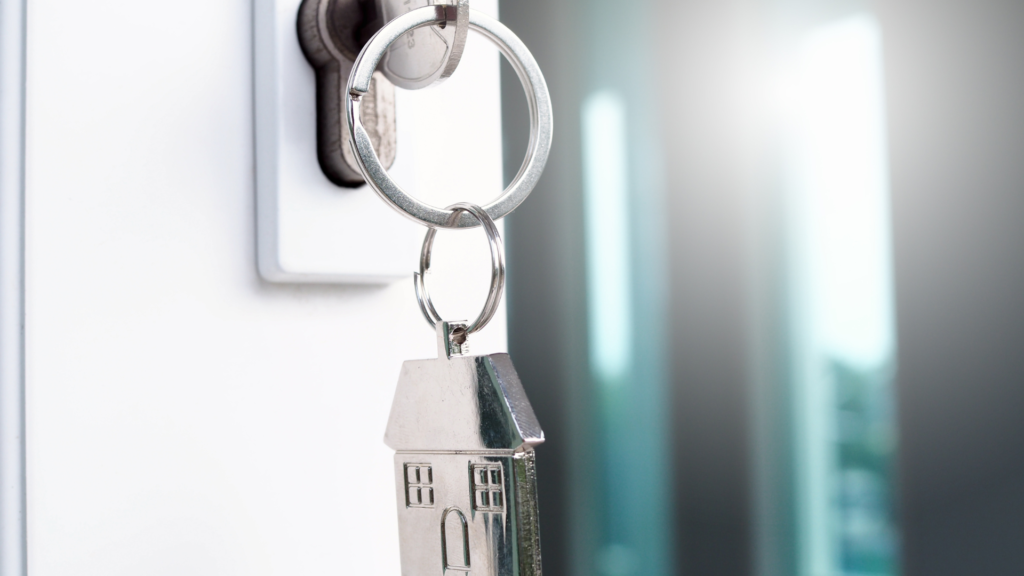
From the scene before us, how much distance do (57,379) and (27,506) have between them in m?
0.02

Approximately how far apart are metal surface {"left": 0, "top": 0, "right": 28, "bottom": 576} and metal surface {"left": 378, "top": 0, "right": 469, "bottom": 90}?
0.06 metres

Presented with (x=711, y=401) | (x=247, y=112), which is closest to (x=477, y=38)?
(x=247, y=112)

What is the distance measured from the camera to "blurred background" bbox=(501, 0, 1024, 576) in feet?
3.67

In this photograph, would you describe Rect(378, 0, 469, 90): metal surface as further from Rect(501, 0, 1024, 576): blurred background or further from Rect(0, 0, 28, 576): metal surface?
Rect(501, 0, 1024, 576): blurred background

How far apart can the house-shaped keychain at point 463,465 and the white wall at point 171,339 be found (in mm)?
37

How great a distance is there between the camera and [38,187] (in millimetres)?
116

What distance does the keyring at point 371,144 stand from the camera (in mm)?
123

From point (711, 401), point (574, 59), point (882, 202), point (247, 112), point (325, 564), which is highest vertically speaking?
point (574, 59)

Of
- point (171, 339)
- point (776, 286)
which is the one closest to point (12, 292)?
point (171, 339)

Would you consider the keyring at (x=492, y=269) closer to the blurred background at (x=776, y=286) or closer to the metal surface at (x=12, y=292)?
the metal surface at (x=12, y=292)

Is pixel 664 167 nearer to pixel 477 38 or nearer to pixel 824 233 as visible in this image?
Result: pixel 824 233

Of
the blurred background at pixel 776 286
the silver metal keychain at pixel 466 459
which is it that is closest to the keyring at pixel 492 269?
the silver metal keychain at pixel 466 459

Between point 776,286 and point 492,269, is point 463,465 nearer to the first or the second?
point 492,269

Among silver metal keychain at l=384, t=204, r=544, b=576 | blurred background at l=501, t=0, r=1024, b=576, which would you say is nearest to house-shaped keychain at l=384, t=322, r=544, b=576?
silver metal keychain at l=384, t=204, r=544, b=576
